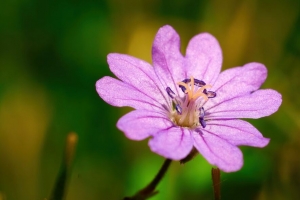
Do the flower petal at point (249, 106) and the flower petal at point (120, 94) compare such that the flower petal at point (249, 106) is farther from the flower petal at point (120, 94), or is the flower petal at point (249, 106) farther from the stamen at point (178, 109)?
the flower petal at point (120, 94)

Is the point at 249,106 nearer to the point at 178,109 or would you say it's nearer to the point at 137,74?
the point at 178,109

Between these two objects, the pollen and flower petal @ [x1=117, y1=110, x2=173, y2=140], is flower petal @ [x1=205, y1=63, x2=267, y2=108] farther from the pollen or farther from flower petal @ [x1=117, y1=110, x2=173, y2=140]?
flower petal @ [x1=117, y1=110, x2=173, y2=140]

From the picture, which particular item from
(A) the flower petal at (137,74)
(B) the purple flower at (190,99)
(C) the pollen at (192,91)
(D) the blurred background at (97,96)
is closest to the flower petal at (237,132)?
(B) the purple flower at (190,99)

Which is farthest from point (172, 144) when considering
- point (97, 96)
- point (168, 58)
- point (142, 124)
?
point (97, 96)

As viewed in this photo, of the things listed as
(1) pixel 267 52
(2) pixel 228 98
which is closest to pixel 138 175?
(2) pixel 228 98

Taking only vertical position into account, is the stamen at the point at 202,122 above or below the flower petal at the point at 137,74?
below

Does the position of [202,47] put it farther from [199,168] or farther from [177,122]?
[199,168]

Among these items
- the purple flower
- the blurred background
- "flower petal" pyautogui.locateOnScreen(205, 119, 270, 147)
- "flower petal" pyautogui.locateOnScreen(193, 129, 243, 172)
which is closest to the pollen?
the purple flower
